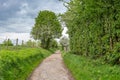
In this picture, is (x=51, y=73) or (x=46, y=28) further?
(x=46, y=28)

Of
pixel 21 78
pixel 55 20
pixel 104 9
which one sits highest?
pixel 55 20

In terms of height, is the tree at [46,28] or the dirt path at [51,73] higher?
the tree at [46,28]

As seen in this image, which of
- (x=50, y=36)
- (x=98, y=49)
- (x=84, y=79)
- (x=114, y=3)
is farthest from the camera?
(x=50, y=36)

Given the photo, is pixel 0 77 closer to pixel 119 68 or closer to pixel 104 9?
pixel 119 68

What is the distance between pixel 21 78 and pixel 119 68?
553 cm

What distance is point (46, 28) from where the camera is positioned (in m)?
68.6

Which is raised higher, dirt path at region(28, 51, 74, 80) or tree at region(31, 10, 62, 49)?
tree at region(31, 10, 62, 49)

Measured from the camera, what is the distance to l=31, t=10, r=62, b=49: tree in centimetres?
6831

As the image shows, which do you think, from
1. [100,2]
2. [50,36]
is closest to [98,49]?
[100,2]

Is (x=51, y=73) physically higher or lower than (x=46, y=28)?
lower

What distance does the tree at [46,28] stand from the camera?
68.3 meters

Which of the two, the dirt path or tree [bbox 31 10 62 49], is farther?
tree [bbox 31 10 62 49]

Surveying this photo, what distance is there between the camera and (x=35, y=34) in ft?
227

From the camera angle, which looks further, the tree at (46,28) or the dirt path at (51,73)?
the tree at (46,28)
